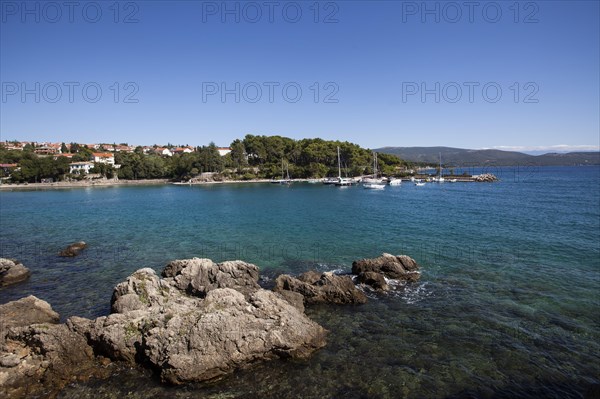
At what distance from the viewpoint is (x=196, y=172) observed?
14400 cm

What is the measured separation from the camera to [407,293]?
62.8 feet

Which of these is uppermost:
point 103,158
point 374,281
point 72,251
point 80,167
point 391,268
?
point 103,158

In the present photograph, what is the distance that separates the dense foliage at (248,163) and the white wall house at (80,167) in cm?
424

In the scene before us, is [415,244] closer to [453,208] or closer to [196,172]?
[453,208]

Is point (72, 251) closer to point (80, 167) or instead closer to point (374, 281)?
point (374, 281)

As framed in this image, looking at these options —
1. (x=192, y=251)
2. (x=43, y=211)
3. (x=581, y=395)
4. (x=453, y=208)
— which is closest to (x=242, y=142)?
(x=43, y=211)

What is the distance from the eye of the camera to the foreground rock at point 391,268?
21.5m

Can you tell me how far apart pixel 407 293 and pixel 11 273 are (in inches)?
1011

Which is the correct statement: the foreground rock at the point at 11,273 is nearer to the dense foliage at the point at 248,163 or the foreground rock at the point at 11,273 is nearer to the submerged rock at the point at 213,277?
the submerged rock at the point at 213,277

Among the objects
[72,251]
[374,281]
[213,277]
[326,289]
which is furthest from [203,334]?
[72,251]

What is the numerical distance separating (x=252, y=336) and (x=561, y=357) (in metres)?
12.0

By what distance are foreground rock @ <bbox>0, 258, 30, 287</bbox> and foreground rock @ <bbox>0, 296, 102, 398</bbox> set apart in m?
10.5

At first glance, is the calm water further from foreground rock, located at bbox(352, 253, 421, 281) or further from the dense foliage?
the dense foliage

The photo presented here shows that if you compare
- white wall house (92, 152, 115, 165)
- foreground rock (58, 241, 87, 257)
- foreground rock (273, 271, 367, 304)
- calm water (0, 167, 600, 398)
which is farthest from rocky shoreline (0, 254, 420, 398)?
white wall house (92, 152, 115, 165)
